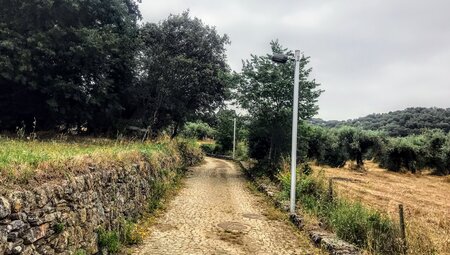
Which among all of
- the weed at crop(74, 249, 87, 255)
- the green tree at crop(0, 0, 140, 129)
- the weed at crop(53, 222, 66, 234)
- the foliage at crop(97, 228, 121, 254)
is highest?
the green tree at crop(0, 0, 140, 129)

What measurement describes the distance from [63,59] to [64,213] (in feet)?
42.1

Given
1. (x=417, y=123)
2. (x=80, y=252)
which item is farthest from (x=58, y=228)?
(x=417, y=123)

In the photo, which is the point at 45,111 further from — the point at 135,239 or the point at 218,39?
the point at 135,239

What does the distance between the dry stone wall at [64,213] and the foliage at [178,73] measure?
12039 mm

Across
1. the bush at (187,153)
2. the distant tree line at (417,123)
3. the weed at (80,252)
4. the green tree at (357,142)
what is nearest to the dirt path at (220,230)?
the weed at (80,252)

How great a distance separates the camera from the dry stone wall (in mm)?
4176

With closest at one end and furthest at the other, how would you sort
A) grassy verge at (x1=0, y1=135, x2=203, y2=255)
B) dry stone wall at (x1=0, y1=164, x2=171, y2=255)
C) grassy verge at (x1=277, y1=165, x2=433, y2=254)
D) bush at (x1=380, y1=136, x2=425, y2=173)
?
dry stone wall at (x1=0, y1=164, x2=171, y2=255) → grassy verge at (x1=0, y1=135, x2=203, y2=255) → grassy verge at (x1=277, y1=165, x2=433, y2=254) → bush at (x1=380, y1=136, x2=425, y2=173)

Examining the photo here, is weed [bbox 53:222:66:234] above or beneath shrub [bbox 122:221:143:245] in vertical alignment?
above

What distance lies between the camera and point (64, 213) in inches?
212

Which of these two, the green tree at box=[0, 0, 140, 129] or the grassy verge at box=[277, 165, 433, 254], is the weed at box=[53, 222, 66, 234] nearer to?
the grassy verge at box=[277, 165, 433, 254]

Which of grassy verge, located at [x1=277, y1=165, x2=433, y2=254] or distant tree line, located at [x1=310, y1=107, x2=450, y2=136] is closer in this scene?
grassy verge, located at [x1=277, y1=165, x2=433, y2=254]

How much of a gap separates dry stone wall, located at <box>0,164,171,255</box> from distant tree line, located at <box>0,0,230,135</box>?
9.23m

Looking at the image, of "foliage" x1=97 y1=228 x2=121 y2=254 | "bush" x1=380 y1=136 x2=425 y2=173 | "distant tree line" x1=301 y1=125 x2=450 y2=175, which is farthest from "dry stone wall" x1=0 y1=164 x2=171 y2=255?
"bush" x1=380 y1=136 x2=425 y2=173

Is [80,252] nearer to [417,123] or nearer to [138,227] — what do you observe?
[138,227]
